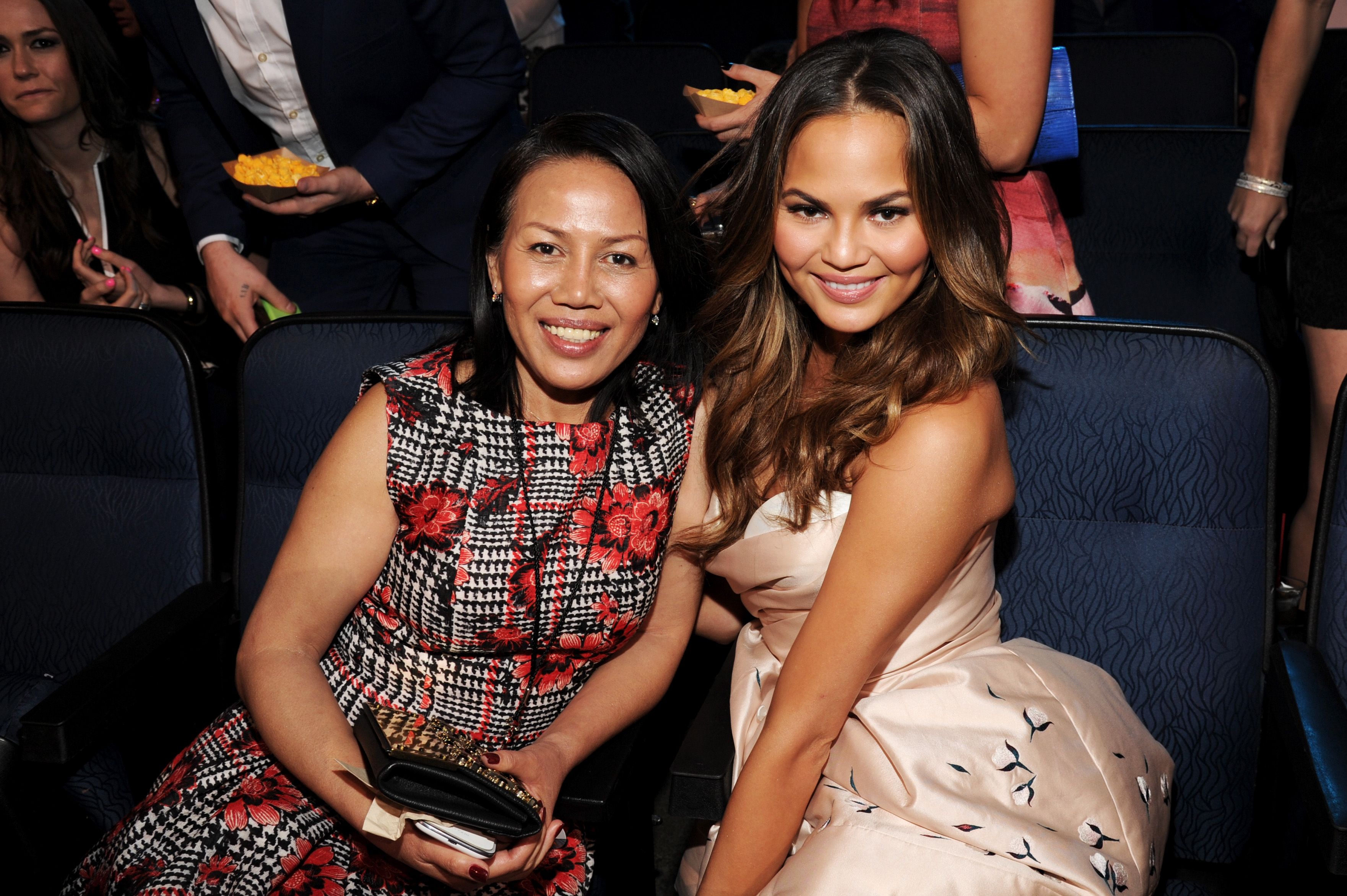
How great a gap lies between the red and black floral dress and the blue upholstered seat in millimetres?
388

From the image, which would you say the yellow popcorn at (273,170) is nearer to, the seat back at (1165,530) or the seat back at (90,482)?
the seat back at (90,482)

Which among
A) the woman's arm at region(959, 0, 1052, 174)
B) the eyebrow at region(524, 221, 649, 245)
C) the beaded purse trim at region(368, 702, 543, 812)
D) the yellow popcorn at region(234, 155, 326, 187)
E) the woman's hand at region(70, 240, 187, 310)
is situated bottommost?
the beaded purse trim at region(368, 702, 543, 812)

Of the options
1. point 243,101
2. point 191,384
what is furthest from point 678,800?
point 243,101

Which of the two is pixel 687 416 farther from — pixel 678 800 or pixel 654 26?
pixel 654 26

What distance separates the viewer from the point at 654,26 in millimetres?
5160

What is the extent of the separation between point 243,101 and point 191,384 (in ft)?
2.72

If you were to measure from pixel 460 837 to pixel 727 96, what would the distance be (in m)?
1.72

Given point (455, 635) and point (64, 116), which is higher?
point (64, 116)

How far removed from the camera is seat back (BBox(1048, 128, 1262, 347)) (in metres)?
2.30

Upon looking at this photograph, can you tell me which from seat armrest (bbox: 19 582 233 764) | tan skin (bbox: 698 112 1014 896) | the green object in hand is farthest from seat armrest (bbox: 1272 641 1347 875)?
the green object in hand

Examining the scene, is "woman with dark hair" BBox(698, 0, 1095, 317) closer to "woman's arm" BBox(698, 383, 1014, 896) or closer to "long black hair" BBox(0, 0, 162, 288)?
"woman's arm" BBox(698, 383, 1014, 896)

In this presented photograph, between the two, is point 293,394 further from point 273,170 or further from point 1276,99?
point 1276,99

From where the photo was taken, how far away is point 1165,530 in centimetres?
153

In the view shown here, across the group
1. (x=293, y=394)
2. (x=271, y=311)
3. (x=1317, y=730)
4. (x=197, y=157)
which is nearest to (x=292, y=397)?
(x=293, y=394)
